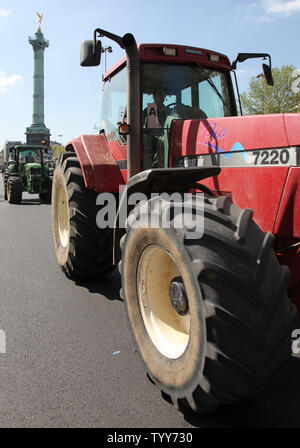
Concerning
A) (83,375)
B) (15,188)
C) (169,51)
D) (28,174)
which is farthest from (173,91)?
(28,174)

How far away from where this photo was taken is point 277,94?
2208 cm

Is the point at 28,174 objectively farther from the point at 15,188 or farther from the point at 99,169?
the point at 99,169

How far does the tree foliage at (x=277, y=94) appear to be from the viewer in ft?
69.9

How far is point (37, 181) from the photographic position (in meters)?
14.6

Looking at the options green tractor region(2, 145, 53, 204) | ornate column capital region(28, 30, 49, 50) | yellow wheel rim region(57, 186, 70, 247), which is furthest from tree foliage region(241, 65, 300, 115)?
ornate column capital region(28, 30, 49, 50)

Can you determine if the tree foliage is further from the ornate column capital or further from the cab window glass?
the ornate column capital

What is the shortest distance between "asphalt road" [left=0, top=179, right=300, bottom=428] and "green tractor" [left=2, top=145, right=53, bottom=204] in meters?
10.0

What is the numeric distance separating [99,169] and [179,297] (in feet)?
6.65

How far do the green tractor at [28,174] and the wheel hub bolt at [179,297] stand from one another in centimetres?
1259

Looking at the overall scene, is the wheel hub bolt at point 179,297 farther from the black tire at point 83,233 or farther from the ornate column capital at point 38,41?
the ornate column capital at point 38,41

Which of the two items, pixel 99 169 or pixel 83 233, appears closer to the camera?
pixel 99 169

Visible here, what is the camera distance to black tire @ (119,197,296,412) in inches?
72.9
